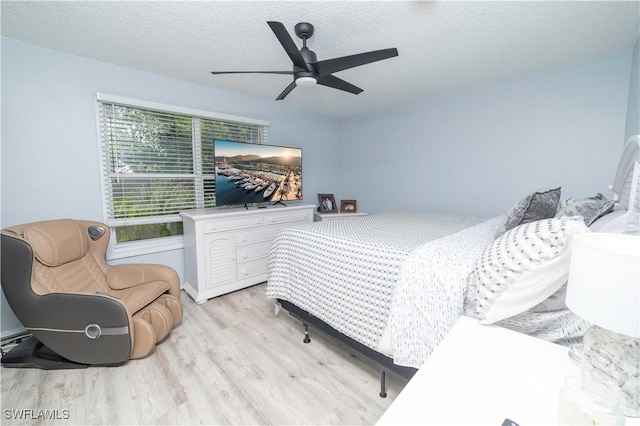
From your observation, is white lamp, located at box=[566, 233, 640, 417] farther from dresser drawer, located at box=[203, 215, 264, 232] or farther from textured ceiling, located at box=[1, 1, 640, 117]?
dresser drawer, located at box=[203, 215, 264, 232]

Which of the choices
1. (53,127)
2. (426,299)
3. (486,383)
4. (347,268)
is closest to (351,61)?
(347,268)

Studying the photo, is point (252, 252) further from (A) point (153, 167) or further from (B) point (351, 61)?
(B) point (351, 61)

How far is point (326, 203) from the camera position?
165 inches

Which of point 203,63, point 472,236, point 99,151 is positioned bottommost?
point 472,236

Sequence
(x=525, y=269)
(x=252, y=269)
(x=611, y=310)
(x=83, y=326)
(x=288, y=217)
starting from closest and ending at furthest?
(x=611, y=310)
(x=525, y=269)
(x=83, y=326)
(x=252, y=269)
(x=288, y=217)

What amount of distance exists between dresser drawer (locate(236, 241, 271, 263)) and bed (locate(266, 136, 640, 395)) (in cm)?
84

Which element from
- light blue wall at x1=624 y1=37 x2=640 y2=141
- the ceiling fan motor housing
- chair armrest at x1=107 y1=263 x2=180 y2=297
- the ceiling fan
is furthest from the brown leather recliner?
light blue wall at x1=624 y1=37 x2=640 y2=141

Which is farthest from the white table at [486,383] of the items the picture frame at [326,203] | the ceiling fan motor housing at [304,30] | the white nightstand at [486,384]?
the picture frame at [326,203]

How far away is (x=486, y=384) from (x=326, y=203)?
353 centimetres

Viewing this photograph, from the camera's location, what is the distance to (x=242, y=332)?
2160mm

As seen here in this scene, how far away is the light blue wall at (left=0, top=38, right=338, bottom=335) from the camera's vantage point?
2027 mm

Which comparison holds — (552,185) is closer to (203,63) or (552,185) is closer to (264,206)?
(264,206)

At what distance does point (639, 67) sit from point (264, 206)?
3421 mm

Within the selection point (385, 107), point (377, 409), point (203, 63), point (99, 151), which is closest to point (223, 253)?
point (99, 151)
